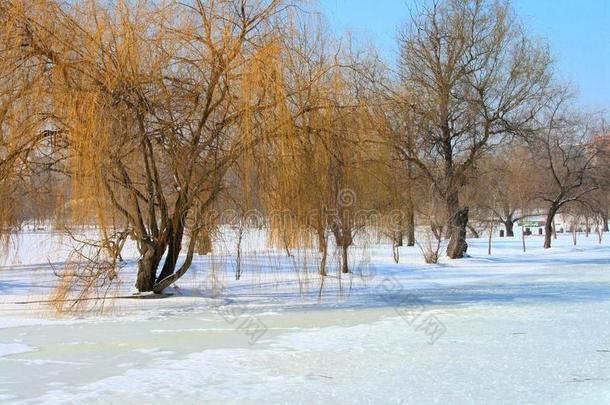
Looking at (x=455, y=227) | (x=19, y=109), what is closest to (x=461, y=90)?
(x=455, y=227)

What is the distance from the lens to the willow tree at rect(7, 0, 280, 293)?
11.2m

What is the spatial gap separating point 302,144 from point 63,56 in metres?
4.31

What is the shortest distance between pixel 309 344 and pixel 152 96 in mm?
5528

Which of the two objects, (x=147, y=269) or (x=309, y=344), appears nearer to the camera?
(x=309, y=344)

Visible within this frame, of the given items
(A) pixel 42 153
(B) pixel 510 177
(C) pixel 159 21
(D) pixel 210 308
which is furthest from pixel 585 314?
(B) pixel 510 177

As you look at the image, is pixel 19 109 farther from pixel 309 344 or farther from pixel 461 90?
pixel 461 90

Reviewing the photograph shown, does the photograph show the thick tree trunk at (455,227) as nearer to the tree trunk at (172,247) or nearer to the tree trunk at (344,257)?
the tree trunk at (344,257)

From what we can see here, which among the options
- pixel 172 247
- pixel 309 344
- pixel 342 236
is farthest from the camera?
pixel 342 236

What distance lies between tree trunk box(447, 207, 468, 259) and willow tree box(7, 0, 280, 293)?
1612 centimetres

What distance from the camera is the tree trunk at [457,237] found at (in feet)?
89.5

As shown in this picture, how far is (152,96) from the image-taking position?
12.0 metres

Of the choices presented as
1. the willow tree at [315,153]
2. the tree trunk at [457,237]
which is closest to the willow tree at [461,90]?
the tree trunk at [457,237]

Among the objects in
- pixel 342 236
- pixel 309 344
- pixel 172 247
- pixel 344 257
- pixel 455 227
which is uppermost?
pixel 455 227

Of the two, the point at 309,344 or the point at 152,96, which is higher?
the point at 152,96
